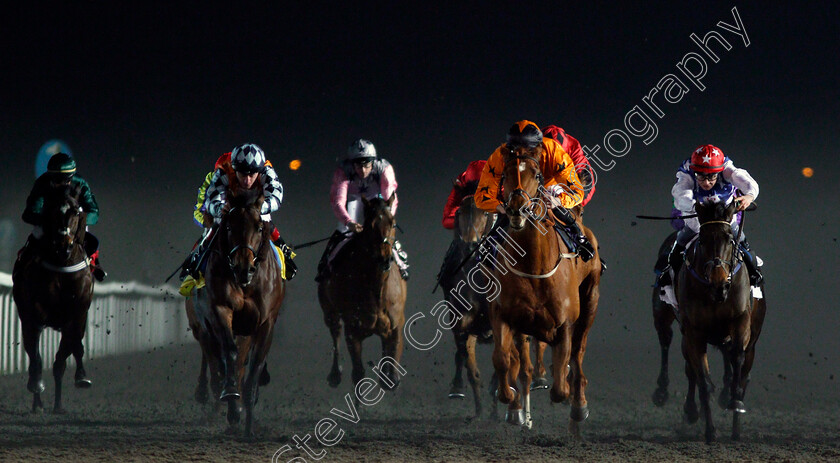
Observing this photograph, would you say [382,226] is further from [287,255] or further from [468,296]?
[468,296]

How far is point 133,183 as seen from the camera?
14.4 m

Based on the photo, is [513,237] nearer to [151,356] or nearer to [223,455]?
[223,455]

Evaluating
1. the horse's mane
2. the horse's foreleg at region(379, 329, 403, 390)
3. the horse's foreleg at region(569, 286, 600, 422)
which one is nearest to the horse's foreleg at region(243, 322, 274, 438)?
the horse's foreleg at region(379, 329, 403, 390)

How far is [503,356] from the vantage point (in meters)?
5.35

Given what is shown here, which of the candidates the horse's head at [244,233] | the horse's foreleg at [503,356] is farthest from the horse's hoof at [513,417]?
the horse's head at [244,233]

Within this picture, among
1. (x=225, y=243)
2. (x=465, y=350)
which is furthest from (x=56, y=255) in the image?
(x=465, y=350)

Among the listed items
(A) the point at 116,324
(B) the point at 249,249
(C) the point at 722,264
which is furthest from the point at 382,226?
(A) the point at 116,324

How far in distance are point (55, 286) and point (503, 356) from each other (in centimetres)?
386

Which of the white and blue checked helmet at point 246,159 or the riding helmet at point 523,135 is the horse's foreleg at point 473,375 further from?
the riding helmet at point 523,135

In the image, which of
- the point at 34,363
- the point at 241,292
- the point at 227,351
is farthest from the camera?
the point at 34,363

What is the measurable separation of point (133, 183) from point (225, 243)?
8.98 metres

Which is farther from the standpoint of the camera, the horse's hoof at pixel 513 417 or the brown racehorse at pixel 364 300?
the brown racehorse at pixel 364 300

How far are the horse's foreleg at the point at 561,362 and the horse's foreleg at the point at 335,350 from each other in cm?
285

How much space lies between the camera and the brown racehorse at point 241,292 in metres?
5.88
